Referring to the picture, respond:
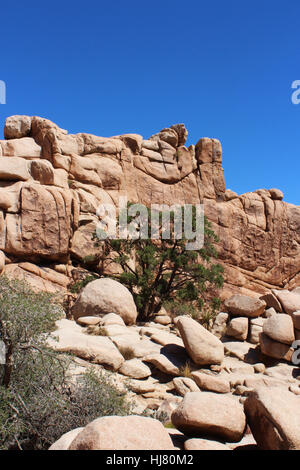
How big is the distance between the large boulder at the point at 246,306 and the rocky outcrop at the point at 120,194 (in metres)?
9.82

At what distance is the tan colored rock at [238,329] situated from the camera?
1669cm

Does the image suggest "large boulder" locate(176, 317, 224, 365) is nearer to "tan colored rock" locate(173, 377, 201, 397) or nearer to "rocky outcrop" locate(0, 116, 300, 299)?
"tan colored rock" locate(173, 377, 201, 397)

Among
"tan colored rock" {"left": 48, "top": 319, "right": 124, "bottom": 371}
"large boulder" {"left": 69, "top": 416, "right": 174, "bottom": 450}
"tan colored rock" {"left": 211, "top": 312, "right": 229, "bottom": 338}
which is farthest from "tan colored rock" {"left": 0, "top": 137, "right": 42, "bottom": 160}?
"large boulder" {"left": 69, "top": 416, "right": 174, "bottom": 450}

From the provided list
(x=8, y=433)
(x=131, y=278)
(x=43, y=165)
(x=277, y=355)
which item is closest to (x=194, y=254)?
(x=131, y=278)

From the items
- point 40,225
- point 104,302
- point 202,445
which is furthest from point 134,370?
point 40,225

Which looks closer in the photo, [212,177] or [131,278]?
[131,278]

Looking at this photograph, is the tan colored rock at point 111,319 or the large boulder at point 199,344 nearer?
the large boulder at point 199,344

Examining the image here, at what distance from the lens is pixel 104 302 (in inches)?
566

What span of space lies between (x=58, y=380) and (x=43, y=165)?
1991 centimetres

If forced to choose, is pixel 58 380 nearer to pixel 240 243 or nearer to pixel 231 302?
pixel 231 302

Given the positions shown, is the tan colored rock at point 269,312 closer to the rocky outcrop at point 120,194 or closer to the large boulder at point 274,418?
the rocky outcrop at point 120,194

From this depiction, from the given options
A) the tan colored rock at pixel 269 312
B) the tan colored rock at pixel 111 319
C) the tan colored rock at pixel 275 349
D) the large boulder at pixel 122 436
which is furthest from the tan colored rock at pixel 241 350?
the large boulder at pixel 122 436

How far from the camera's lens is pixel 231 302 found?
1816 cm

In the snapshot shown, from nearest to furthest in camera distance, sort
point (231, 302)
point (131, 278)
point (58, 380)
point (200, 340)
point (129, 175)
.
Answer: point (58, 380), point (200, 340), point (231, 302), point (131, 278), point (129, 175)
